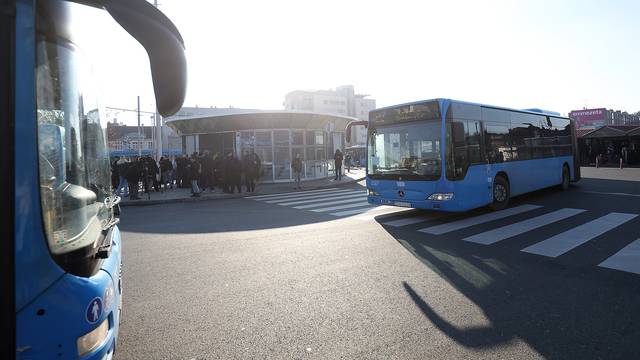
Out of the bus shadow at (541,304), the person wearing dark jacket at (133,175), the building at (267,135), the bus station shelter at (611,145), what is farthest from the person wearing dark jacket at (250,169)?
the bus station shelter at (611,145)

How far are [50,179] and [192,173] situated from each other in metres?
14.8

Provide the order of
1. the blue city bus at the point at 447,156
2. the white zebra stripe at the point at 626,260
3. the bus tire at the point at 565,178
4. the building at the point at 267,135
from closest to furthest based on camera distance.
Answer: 1. the white zebra stripe at the point at 626,260
2. the blue city bus at the point at 447,156
3. the bus tire at the point at 565,178
4. the building at the point at 267,135

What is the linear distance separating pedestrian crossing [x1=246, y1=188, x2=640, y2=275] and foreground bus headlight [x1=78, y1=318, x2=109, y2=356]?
19.2ft

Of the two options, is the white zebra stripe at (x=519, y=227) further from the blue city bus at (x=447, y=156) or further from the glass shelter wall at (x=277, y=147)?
the glass shelter wall at (x=277, y=147)

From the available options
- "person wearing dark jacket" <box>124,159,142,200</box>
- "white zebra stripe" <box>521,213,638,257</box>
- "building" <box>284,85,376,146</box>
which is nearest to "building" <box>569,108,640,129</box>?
"building" <box>284,85,376,146</box>

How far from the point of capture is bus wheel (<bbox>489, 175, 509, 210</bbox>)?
982 centimetres

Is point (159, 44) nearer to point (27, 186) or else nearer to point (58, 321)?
point (27, 186)

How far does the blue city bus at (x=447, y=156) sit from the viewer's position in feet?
27.9

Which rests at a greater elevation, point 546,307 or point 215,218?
point 215,218

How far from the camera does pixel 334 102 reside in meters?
115

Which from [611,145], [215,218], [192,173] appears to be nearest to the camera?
[215,218]

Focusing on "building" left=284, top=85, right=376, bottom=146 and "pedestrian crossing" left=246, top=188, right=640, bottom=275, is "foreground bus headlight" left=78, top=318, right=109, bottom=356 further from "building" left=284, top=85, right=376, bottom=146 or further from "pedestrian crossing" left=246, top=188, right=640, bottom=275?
"building" left=284, top=85, right=376, bottom=146

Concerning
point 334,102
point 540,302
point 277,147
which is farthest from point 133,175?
point 334,102

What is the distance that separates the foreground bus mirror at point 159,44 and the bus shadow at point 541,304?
9.75 ft
